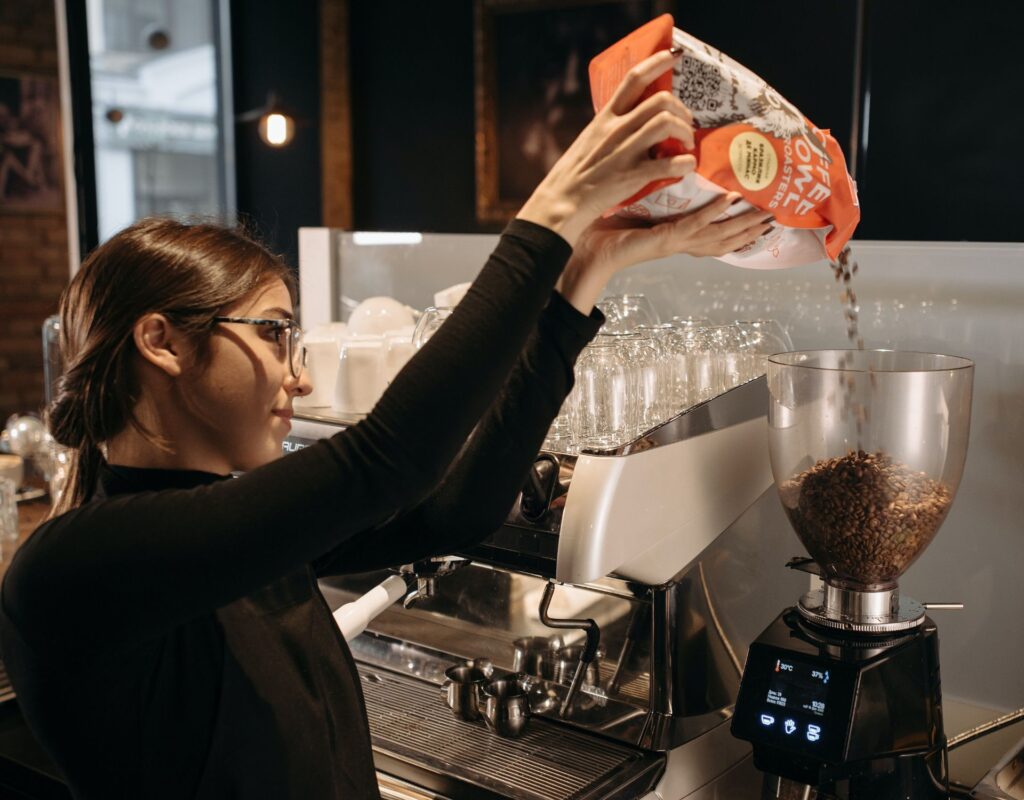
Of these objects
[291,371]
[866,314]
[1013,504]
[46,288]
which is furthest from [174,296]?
[46,288]

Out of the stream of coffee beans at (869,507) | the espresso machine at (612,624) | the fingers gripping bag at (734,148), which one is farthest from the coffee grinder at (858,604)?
the fingers gripping bag at (734,148)

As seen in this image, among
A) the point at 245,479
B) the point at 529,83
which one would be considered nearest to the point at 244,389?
the point at 245,479

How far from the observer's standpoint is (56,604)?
2.84 feet

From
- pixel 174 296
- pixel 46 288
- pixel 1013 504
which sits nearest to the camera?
pixel 174 296

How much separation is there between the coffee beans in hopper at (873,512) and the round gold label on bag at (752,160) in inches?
15.3

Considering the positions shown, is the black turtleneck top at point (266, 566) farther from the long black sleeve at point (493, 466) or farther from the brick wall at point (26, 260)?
the brick wall at point (26, 260)

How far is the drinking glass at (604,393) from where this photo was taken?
148 cm

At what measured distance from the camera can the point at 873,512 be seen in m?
1.26

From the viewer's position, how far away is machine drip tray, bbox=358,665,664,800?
1.29 meters

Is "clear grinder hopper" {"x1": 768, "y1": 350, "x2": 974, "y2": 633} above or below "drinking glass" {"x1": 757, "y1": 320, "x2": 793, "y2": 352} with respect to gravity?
below

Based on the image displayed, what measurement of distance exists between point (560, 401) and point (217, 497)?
378 millimetres

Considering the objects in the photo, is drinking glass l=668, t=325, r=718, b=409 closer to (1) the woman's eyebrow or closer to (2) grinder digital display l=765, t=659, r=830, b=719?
(2) grinder digital display l=765, t=659, r=830, b=719

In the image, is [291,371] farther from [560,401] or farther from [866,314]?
[866,314]

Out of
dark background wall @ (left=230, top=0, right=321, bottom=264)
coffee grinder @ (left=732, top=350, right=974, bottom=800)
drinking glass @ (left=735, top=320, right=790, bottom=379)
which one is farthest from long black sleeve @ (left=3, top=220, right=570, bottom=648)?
dark background wall @ (left=230, top=0, right=321, bottom=264)
